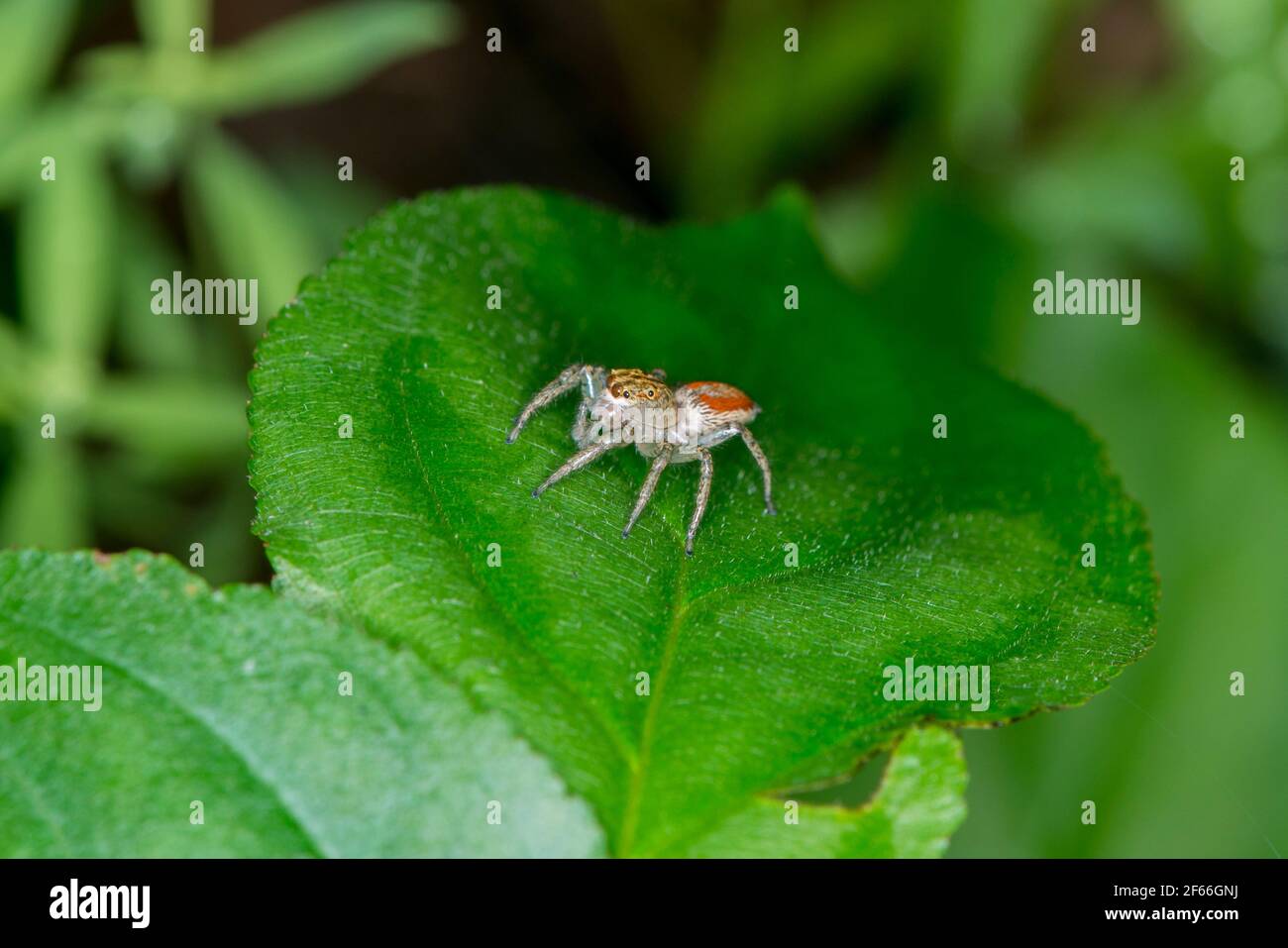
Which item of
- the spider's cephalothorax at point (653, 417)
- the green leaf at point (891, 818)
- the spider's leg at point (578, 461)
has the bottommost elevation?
the green leaf at point (891, 818)

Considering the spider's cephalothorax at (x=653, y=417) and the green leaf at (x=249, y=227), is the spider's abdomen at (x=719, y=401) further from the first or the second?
the green leaf at (x=249, y=227)

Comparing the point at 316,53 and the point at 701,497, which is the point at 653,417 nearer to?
the point at 701,497

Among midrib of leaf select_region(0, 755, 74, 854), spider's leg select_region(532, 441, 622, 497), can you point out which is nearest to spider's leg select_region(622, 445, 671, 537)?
spider's leg select_region(532, 441, 622, 497)

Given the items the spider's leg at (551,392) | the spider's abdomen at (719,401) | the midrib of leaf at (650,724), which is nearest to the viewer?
the midrib of leaf at (650,724)

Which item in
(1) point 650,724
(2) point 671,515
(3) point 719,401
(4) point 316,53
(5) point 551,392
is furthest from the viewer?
(4) point 316,53

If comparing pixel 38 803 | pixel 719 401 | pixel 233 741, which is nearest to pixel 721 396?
pixel 719 401

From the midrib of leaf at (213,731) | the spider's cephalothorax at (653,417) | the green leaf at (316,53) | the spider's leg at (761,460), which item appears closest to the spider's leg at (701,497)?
the spider's cephalothorax at (653,417)
